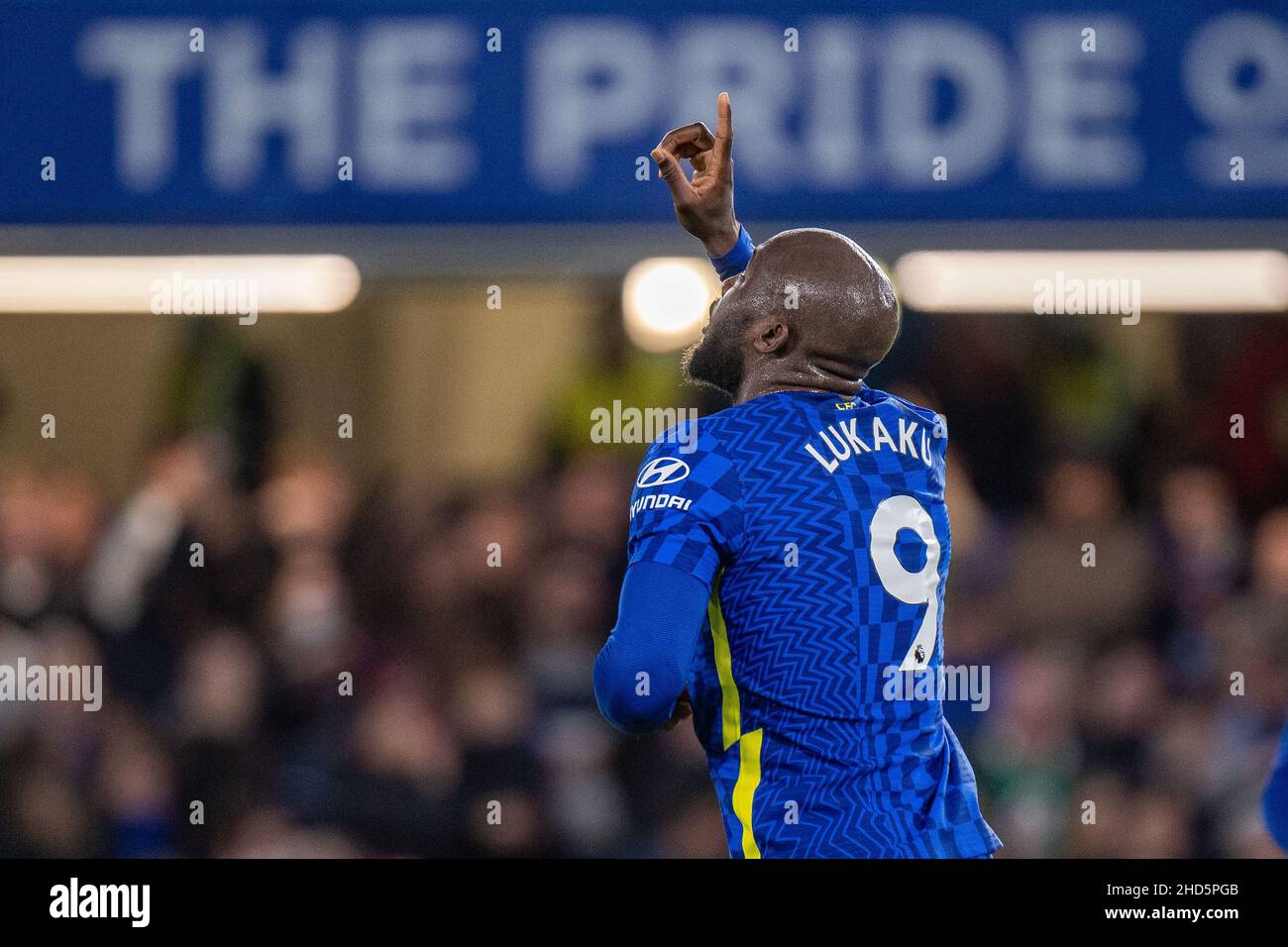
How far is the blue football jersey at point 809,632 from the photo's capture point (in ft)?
7.87

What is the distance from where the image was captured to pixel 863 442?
2.52 meters

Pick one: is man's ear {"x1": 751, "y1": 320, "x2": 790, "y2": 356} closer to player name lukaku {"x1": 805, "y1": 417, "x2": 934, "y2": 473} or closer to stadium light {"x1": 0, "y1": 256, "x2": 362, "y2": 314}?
player name lukaku {"x1": 805, "y1": 417, "x2": 934, "y2": 473}

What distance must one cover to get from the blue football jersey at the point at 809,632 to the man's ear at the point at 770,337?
99 millimetres

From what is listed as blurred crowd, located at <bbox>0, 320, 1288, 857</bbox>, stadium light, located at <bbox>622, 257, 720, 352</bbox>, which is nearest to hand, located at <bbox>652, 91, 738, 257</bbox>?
blurred crowd, located at <bbox>0, 320, 1288, 857</bbox>

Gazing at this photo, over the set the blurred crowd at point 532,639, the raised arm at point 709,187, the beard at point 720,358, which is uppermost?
the raised arm at point 709,187

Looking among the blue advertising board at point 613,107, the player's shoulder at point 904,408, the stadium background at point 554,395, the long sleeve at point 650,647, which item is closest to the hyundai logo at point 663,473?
the long sleeve at point 650,647

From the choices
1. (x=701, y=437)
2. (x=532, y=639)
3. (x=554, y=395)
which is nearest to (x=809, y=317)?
(x=701, y=437)

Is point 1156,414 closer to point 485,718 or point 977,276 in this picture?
point 977,276

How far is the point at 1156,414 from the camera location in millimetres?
7234

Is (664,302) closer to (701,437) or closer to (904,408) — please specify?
(904,408)

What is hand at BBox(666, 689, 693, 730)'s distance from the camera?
2434 mm

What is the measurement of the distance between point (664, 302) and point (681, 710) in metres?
4.68

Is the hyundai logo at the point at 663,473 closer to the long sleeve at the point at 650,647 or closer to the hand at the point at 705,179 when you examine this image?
the long sleeve at the point at 650,647

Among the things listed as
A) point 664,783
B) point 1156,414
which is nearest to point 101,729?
point 664,783
